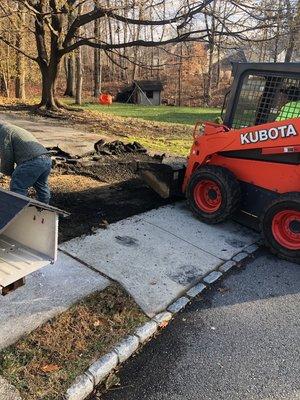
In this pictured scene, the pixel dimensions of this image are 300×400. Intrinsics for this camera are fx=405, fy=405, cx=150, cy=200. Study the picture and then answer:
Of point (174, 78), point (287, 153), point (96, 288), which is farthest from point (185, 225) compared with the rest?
point (174, 78)

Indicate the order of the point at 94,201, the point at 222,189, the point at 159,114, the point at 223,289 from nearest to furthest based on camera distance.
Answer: the point at 223,289, the point at 222,189, the point at 94,201, the point at 159,114

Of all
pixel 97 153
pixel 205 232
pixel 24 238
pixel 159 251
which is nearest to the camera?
pixel 24 238

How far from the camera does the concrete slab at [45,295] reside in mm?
A: 3582

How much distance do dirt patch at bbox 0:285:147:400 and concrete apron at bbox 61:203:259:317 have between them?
0.32m

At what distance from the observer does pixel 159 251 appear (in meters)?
5.30

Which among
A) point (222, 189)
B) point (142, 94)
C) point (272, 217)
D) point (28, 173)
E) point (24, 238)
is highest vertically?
point (24, 238)

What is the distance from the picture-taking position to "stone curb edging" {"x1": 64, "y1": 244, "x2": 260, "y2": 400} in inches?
121

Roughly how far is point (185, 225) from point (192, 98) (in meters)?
35.5

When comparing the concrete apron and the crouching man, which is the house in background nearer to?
the concrete apron

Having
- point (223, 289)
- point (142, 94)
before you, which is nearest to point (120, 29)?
point (223, 289)

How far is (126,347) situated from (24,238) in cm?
134

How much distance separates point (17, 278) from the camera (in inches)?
103

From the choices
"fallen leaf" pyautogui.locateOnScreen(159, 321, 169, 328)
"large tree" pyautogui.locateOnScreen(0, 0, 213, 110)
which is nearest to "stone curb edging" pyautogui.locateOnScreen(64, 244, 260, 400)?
"fallen leaf" pyautogui.locateOnScreen(159, 321, 169, 328)

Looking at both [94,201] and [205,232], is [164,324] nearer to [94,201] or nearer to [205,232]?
[205,232]
